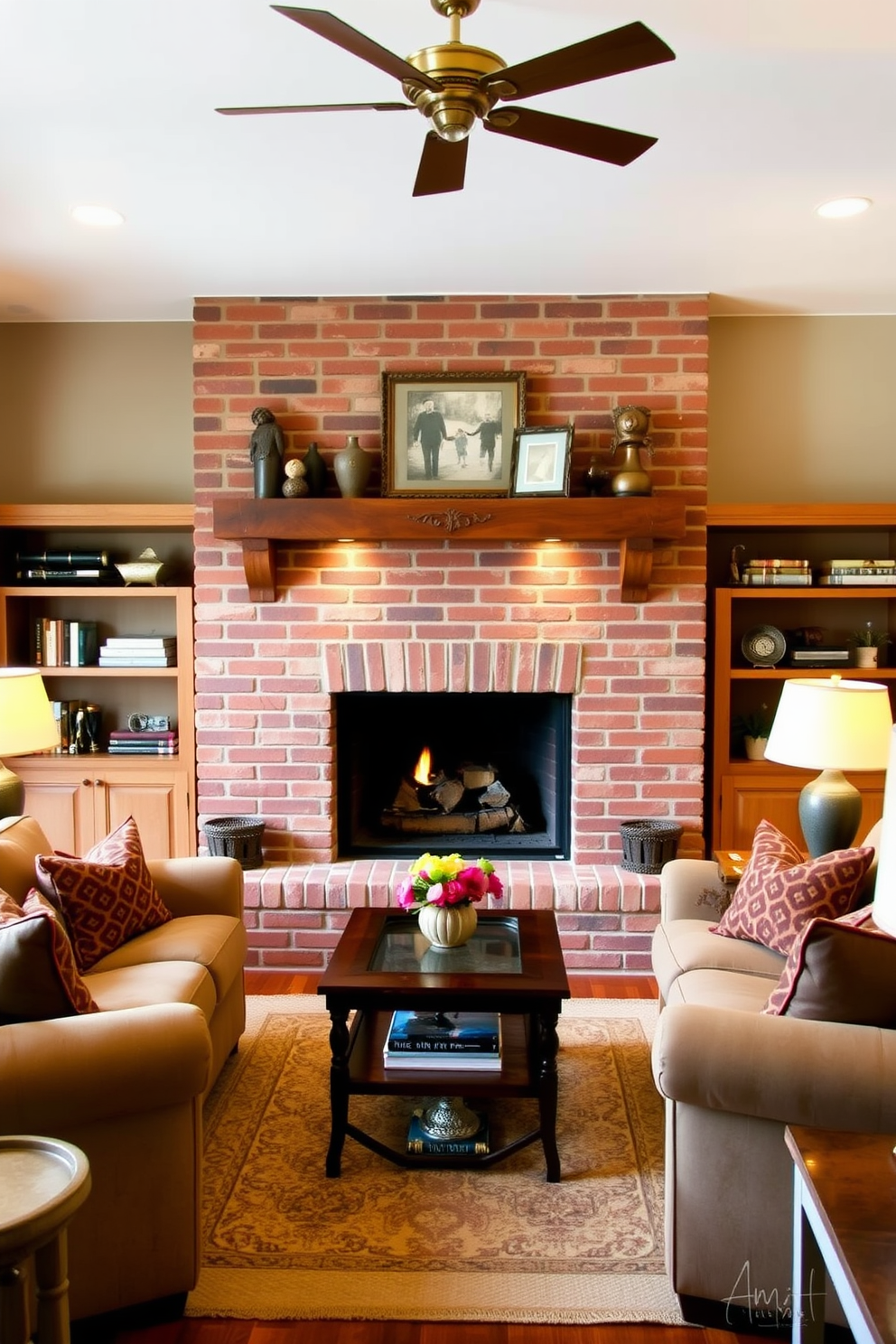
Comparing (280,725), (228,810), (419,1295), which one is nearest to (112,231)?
(280,725)

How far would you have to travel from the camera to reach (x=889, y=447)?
4.09m

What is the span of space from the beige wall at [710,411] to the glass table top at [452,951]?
2163mm

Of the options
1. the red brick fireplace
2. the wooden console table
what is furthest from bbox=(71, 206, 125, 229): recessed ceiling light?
the wooden console table

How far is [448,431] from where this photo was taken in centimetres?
373

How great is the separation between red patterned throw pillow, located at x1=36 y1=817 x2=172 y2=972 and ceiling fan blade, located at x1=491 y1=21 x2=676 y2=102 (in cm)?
202

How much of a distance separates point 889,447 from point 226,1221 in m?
3.69

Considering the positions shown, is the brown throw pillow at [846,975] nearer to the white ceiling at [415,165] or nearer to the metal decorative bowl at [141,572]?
the white ceiling at [415,165]

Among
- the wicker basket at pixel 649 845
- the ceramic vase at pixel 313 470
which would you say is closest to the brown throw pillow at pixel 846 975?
the wicker basket at pixel 649 845

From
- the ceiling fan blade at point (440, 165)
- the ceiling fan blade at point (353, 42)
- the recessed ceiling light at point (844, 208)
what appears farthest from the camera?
the recessed ceiling light at point (844, 208)

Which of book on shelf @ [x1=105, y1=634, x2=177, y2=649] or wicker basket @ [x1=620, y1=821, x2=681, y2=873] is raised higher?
book on shelf @ [x1=105, y1=634, x2=177, y2=649]

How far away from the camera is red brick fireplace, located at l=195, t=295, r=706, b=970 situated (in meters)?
3.75

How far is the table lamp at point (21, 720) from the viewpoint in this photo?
2922mm

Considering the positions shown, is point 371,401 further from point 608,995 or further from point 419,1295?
point 419,1295

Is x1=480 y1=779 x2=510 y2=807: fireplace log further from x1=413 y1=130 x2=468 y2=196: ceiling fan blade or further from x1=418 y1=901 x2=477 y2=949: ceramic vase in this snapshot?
x1=413 y1=130 x2=468 y2=196: ceiling fan blade
